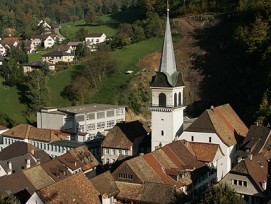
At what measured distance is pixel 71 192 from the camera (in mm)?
35125

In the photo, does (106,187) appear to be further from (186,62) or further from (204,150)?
(186,62)

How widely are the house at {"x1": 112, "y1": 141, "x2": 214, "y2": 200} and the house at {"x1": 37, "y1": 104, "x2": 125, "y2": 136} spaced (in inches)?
983

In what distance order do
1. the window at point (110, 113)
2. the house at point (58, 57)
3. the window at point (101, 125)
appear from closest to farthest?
the window at point (101, 125)
the window at point (110, 113)
the house at point (58, 57)

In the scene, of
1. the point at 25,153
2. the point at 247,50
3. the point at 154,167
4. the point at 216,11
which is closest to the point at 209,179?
the point at 154,167

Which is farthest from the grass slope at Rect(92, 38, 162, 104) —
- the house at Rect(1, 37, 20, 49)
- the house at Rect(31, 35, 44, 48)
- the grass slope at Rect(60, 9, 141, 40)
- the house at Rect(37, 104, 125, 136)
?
the house at Rect(1, 37, 20, 49)

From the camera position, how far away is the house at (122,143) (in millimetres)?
52094

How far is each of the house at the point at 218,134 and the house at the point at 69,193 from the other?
1487 cm

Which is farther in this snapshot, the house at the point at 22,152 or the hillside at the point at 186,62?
the hillside at the point at 186,62

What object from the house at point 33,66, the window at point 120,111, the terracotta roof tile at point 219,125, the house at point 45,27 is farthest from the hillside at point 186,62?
the house at point 45,27

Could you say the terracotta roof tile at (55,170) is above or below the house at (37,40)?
below

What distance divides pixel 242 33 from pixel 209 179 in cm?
3903

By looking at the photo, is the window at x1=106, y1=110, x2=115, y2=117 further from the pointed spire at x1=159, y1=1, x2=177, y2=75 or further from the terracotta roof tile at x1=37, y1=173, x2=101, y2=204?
the terracotta roof tile at x1=37, y1=173, x2=101, y2=204

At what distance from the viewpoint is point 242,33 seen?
79.2 m

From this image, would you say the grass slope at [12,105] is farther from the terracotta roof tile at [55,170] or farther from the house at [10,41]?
the house at [10,41]
